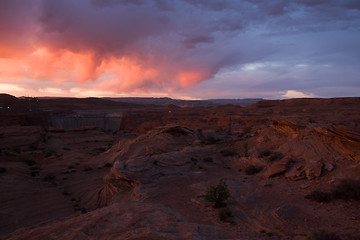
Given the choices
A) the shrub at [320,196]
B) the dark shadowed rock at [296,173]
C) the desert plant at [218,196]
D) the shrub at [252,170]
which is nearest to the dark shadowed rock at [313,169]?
the dark shadowed rock at [296,173]

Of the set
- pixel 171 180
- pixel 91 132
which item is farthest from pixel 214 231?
pixel 91 132

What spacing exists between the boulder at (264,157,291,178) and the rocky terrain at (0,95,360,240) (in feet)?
0.12

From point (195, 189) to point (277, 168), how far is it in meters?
3.37

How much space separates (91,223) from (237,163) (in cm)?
843

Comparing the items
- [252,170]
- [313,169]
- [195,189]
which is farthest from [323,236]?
[252,170]

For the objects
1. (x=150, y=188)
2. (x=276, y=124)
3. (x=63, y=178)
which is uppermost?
(x=276, y=124)

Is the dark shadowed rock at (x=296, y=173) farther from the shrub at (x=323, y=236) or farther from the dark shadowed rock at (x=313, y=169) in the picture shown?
the shrub at (x=323, y=236)

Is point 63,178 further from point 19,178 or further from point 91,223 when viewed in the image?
point 91,223

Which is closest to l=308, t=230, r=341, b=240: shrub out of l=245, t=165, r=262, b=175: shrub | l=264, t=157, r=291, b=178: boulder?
l=264, t=157, r=291, b=178: boulder

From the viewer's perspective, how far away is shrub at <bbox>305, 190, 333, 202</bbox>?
6.84 metres

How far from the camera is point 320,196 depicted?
22.8 ft

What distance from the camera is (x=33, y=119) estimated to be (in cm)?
3478

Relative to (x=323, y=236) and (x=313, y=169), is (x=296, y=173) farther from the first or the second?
(x=323, y=236)

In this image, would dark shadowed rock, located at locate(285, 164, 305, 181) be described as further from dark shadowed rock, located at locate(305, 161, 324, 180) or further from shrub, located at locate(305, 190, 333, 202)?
shrub, located at locate(305, 190, 333, 202)
